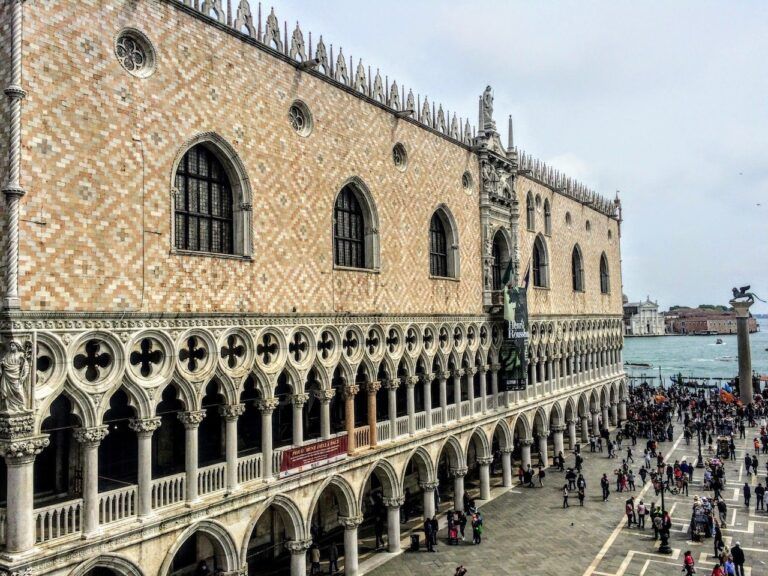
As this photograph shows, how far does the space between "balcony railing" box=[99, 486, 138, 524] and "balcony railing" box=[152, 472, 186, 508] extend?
44cm

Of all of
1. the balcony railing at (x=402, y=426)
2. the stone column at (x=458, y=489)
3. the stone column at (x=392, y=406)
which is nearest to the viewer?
the stone column at (x=392, y=406)

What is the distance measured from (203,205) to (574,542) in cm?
1603

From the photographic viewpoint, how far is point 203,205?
44.6ft

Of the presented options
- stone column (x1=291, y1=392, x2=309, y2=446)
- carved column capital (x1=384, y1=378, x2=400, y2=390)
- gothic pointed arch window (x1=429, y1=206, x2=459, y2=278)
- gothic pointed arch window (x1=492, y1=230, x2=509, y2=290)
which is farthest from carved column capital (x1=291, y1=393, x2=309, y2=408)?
gothic pointed arch window (x1=492, y1=230, x2=509, y2=290)

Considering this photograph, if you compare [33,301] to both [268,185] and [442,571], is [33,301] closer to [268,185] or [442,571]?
[268,185]

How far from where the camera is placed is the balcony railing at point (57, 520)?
32.3 feet

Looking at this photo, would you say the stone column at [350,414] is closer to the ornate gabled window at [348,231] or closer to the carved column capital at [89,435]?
the ornate gabled window at [348,231]

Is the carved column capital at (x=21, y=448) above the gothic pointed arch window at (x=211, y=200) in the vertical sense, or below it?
below

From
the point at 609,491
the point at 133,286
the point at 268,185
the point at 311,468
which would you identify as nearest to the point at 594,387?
the point at 609,491

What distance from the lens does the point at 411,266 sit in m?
20.3

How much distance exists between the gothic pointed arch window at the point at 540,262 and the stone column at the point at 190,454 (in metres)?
22.4

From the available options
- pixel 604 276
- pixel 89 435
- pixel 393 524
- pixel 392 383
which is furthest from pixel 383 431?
pixel 604 276

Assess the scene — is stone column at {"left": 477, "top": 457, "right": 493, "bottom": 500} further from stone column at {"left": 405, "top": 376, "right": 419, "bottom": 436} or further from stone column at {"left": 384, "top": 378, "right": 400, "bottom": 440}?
stone column at {"left": 384, "top": 378, "right": 400, "bottom": 440}

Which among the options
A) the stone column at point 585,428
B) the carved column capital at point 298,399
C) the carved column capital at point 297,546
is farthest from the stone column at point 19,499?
the stone column at point 585,428
